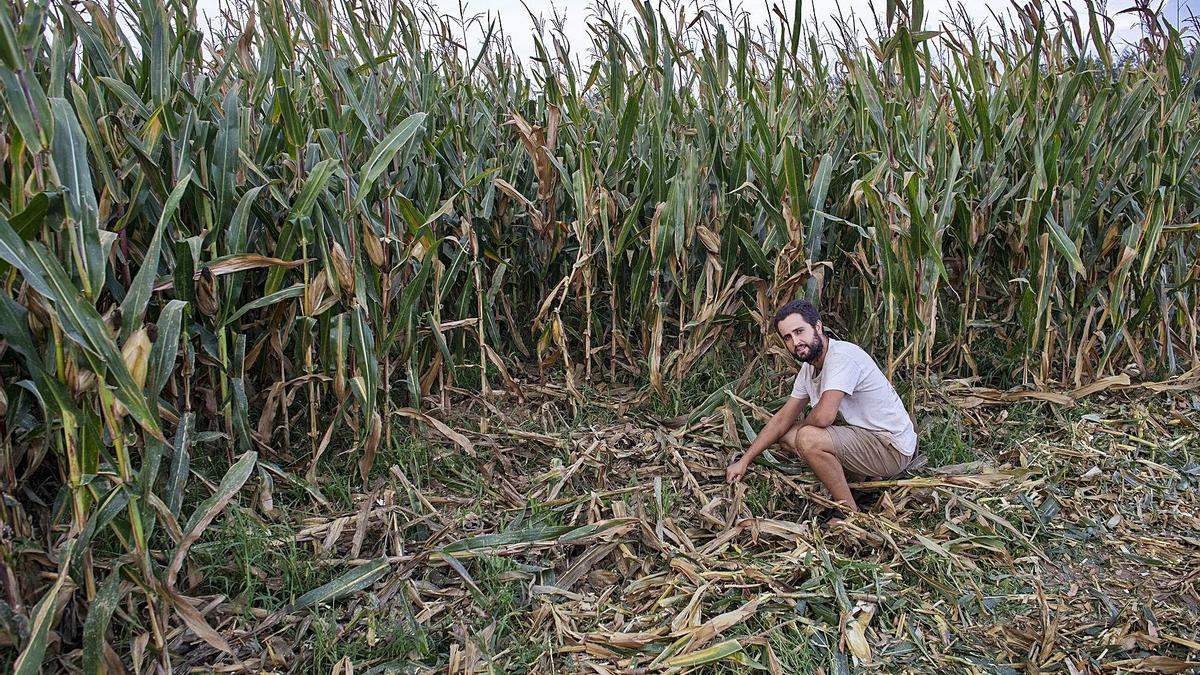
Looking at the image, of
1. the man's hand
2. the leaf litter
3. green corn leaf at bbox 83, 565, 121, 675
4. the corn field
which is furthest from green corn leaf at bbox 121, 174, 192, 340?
the man's hand

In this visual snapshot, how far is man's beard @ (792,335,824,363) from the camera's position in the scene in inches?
105

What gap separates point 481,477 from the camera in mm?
2719

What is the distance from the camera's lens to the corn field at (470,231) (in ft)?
5.90

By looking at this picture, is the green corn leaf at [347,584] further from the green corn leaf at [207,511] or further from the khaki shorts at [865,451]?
the khaki shorts at [865,451]

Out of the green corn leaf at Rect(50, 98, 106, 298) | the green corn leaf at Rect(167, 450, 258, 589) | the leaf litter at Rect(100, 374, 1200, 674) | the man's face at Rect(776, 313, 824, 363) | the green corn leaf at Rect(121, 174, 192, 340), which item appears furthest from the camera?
the man's face at Rect(776, 313, 824, 363)

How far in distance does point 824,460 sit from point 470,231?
1477 millimetres

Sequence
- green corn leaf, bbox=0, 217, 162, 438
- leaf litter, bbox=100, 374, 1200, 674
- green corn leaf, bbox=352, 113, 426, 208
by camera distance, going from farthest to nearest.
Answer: green corn leaf, bbox=352, 113, 426, 208
leaf litter, bbox=100, 374, 1200, 674
green corn leaf, bbox=0, 217, 162, 438

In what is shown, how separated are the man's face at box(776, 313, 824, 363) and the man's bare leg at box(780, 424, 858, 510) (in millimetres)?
255

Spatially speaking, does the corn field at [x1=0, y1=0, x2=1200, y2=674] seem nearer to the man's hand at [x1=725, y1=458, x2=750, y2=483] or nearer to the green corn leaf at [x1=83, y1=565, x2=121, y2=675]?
the green corn leaf at [x1=83, y1=565, x2=121, y2=675]

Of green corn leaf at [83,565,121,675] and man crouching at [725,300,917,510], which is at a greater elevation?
man crouching at [725,300,917,510]

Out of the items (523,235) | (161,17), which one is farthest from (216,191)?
(523,235)

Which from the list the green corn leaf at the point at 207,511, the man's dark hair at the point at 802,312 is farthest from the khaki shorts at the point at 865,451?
the green corn leaf at the point at 207,511

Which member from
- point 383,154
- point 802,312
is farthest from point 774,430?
point 383,154

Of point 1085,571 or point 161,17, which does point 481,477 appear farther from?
point 1085,571
